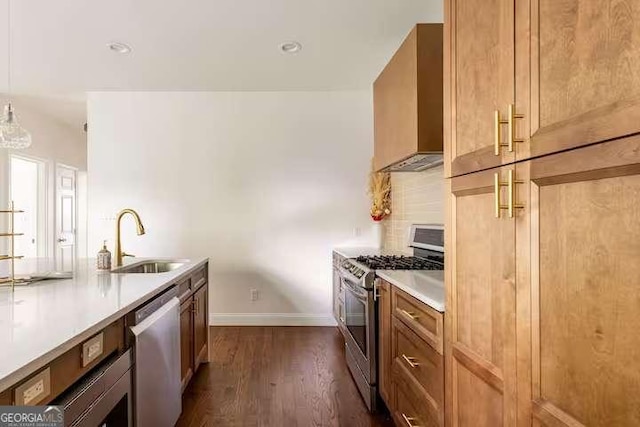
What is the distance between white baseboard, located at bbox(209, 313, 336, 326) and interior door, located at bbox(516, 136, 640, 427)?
328cm

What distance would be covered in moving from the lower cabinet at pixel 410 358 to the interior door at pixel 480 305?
10 centimetres

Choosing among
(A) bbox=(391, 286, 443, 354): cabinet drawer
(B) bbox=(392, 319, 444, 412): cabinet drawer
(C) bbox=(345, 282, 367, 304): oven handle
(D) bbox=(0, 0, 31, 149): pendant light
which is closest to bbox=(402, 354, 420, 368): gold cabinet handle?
(B) bbox=(392, 319, 444, 412): cabinet drawer

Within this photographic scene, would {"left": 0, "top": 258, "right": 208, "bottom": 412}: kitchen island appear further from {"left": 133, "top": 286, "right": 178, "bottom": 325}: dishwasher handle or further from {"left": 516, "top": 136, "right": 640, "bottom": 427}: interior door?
{"left": 516, "top": 136, "right": 640, "bottom": 427}: interior door

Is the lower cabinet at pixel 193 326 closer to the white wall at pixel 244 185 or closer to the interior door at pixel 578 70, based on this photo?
the white wall at pixel 244 185

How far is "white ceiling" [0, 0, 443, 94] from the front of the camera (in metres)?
2.49

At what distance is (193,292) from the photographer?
252 centimetres

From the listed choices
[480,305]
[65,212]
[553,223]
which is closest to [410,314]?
[480,305]

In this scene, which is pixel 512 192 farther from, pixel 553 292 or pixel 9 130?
pixel 9 130

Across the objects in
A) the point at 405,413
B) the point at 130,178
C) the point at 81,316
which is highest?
the point at 130,178

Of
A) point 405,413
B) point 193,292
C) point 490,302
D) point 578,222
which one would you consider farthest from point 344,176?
point 578,222

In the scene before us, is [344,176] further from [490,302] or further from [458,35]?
[490,302]

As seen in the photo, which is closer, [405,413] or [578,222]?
[578,222]

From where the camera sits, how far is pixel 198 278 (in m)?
2.73

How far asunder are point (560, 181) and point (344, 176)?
11.0 feet
